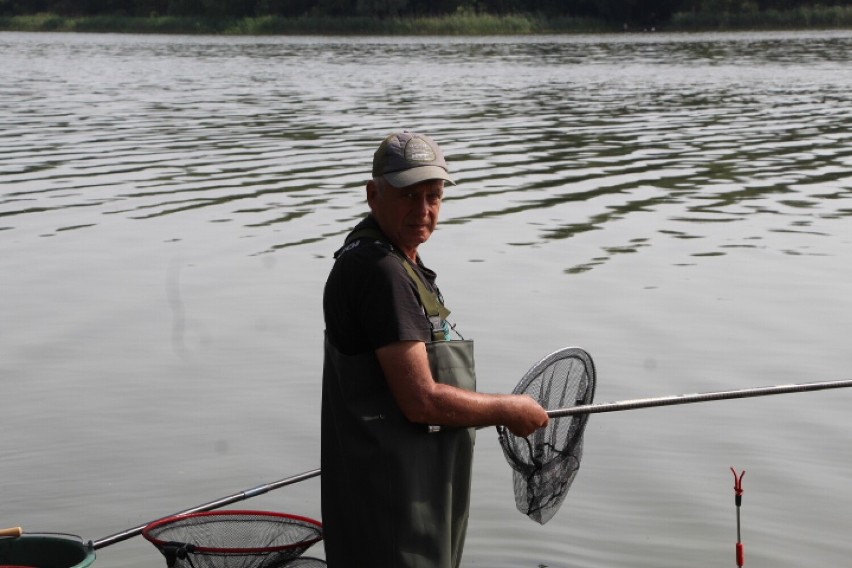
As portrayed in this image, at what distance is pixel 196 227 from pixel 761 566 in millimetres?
8239

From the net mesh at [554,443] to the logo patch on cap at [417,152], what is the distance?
0.97 metres

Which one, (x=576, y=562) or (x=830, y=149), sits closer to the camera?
(x=576, y=562)

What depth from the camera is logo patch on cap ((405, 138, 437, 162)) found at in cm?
391

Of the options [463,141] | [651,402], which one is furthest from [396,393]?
[463,141]

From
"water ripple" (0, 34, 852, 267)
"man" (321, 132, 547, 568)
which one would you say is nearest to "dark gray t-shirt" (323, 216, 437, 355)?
"man" (321, 132, 547, 568)

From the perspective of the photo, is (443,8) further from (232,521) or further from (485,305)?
(232,521)

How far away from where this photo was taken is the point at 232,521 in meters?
5.02

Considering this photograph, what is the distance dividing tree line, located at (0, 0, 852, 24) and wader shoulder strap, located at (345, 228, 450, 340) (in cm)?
6179

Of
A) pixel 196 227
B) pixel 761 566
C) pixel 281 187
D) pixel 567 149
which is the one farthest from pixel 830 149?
pixel 761 566

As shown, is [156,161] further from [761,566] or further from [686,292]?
[761,566]

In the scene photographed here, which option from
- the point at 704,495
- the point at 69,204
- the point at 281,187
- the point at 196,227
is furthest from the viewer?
the point at 281,187

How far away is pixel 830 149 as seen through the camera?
62.0 feet

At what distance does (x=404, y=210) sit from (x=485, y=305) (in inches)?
251

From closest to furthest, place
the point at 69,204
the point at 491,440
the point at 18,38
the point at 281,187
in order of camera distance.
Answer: the point at 491,440
the point at 69,204
the point at 281,187
the point at 18,38
